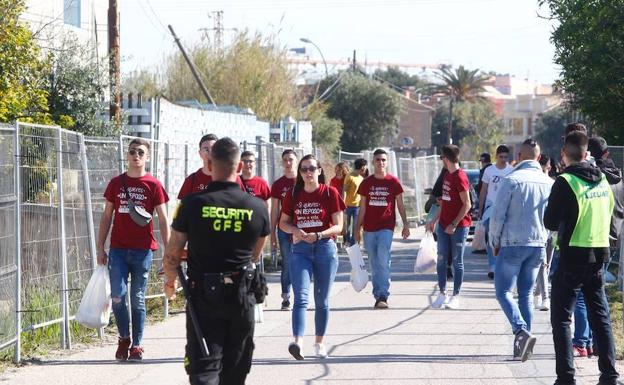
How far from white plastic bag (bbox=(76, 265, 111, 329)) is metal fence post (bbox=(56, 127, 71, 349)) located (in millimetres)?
1003

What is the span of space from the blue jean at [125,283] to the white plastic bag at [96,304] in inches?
10.6

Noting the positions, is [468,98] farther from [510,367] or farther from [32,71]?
[510,367]

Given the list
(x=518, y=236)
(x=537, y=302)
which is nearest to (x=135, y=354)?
(x=518, y=236)

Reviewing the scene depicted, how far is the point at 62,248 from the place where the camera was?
34.9ft

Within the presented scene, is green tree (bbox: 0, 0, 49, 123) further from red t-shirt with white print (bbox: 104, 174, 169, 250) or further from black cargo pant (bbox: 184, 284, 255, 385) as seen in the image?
black cargo pant (bbox: 184, 284, 255, 385)

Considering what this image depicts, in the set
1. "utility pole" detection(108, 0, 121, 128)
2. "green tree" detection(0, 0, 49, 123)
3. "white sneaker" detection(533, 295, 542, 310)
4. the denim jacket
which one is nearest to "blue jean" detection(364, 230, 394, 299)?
"white sneaker" detection(533, 295, 542, 310)

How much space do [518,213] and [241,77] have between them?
3535 cm

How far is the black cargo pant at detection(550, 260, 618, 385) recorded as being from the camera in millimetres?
8609

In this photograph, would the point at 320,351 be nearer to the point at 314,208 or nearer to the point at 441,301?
the point at 314,208

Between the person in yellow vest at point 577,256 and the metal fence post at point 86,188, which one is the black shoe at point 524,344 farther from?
the metal fence post at point 86,188

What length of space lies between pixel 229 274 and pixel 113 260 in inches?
134

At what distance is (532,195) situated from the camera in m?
10.1

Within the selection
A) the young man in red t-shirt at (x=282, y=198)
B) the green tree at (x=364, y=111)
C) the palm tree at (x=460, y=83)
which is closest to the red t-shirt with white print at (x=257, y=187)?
the young man in red t-shirt at (x=282, y=198)

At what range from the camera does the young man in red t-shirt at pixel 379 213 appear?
1366 cm
